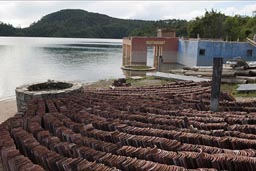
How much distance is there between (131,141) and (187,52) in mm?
37901

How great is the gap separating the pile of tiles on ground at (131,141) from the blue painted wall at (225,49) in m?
30.5

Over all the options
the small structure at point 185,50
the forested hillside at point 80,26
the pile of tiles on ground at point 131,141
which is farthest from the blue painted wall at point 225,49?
the forested hillside at point 80,26

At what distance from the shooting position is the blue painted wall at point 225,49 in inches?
1341

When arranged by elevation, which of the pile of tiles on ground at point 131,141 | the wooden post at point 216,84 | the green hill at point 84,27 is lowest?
the pile of tiles on ground at point 131,141

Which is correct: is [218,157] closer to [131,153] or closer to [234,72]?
[131,153]

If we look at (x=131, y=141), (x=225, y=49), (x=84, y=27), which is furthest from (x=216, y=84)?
(x=84, y=27)

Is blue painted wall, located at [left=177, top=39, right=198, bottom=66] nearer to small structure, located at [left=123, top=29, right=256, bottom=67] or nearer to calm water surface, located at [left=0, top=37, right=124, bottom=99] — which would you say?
small structure, located at [left=123, top=29, right=256, bottom=67]

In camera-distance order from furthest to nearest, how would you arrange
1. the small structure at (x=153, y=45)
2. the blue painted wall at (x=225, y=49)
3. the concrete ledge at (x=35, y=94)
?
the small structure at (x=153, y=45) → the blue painted wall at (x=225, y=49) → the concrete ledge at (x=35, y=94)

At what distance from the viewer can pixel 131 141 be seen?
12.5ft

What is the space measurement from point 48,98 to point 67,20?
156718 millimetres

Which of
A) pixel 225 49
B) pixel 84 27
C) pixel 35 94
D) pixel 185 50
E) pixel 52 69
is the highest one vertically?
pixel 84 27

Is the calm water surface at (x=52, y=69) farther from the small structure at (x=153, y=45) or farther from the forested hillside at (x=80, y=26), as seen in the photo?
the forested hillside at (x=80, y=26)

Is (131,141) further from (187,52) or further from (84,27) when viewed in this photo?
(84,27)

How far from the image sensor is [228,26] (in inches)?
2095
